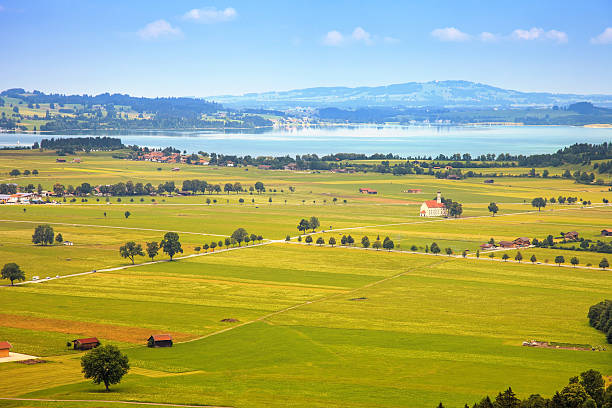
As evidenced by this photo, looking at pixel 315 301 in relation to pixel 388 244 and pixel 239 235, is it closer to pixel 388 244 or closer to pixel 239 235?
pixel 388 244

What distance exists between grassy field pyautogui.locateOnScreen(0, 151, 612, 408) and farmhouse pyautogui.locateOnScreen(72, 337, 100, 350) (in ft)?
2.96

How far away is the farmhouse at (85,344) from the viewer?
52.7m

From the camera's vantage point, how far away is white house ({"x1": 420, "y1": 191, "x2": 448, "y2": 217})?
119 meters

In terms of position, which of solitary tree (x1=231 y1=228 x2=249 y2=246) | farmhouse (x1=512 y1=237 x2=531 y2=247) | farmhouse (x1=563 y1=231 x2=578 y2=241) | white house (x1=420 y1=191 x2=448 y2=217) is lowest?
solitary tree (x1=231 y1=228 x2=249 y2=246)

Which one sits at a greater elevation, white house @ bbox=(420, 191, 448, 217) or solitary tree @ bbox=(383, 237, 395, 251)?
white house @ bbox=(420, 191, 448, 217)

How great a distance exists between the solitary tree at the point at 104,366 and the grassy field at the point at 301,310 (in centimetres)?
76

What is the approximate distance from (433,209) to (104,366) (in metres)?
80.9

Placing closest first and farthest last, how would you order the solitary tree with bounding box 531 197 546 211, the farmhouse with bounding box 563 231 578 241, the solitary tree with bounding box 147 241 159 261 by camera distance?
the solitary tree with bounding box 147 241 159 261
the farmhouse with bounding box 563 231 578 241
the solitary tree with bounding box 531 197 546 211

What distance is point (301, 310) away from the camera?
6469 centimetres

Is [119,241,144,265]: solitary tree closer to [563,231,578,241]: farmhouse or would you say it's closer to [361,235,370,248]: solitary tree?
[361,235,370,248]: solitary tree

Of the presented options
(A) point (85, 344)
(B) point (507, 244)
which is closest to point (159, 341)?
(A) point (85, 344)

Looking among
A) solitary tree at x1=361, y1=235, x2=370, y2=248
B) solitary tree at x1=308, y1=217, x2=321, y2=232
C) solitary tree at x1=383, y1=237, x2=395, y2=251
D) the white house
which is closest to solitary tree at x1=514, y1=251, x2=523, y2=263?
solitary tree at x1=383, y1=237, x2=395, y2=251

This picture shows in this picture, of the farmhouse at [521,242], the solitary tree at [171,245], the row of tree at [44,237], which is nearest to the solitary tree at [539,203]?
the farmhouse at [521,242]

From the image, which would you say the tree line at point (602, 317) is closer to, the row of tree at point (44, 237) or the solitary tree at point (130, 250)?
the solitary tree at point (130, 250)
